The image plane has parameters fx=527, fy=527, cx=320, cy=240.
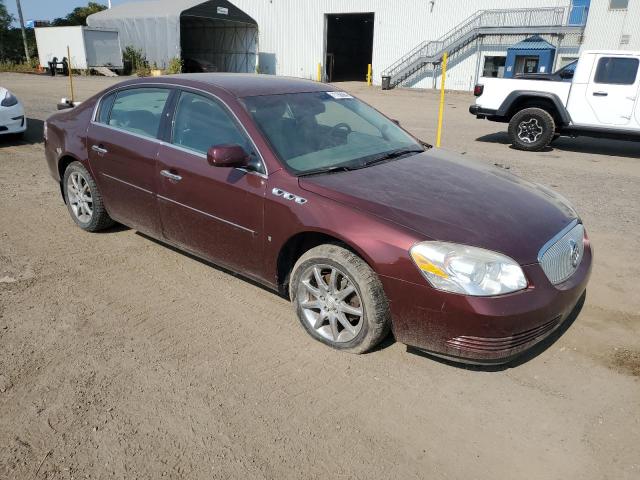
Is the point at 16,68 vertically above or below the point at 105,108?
below

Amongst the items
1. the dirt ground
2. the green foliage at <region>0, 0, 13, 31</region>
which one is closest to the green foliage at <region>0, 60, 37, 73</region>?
the green foliage at <region>0, 0, 13, 31</region>

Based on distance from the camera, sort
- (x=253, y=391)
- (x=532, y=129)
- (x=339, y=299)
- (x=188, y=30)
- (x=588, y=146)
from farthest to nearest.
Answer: (x=188, y=30), (x=588, y=146), (x=532, y=129), (x=339, y=299), (x=253, y=391)

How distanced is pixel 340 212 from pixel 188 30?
38659 millimetres

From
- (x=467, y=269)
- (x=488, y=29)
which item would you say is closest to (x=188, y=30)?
(x=488, y=29)

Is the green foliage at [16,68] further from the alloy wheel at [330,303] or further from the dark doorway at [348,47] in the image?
the alloy wheel at [330,303]

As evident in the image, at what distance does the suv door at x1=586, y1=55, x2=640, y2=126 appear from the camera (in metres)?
9.66

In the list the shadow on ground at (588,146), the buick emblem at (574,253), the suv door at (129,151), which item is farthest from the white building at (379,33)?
the suv door at (129,151)

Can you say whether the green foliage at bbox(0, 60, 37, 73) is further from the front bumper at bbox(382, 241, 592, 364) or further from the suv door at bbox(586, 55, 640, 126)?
the front bumper at bbox(382, 241, 592, 364)

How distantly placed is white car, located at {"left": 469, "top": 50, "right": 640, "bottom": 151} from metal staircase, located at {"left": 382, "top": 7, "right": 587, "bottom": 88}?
18193 millimetres

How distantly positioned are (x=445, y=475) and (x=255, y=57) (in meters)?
36.8

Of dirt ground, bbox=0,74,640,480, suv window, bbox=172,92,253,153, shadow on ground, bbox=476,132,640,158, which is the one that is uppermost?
suv window, bbox=172,92,253,153

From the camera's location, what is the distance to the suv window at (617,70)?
963 cm

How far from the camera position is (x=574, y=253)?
10.8 feet

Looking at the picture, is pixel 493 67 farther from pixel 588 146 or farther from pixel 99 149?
pixel 99 149
